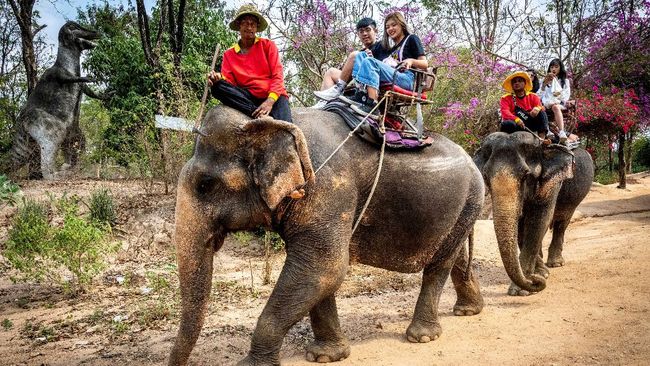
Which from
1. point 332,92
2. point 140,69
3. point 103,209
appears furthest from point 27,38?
point 332,92

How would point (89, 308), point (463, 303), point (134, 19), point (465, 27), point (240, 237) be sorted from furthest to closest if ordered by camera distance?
1. point (134, 19)
2. point (465, 27)
3. point (240, 237)
4. point (89, 308)
5. point (463, 303)

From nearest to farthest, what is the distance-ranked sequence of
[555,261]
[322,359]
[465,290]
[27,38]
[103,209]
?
[322,359]
[465,290]
[555,261]
[103,209]
[27,38]

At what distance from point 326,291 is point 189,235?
39.1 inches

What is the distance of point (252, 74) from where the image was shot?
11.5 ft

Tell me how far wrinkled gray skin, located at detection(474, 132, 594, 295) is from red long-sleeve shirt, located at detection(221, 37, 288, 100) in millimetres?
3128

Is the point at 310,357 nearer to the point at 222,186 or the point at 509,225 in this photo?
the point at 222,186

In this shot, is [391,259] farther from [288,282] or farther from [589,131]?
[589,131]

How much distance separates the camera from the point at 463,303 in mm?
5410

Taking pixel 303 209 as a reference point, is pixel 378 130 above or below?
above

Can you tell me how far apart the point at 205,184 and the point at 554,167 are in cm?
470

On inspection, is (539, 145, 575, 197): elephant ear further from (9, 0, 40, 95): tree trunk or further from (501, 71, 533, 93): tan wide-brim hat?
(9, 0, 40, 95): tree trunk

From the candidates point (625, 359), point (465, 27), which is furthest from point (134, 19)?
point (625, 359)

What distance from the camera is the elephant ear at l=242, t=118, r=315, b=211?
10.5 feet

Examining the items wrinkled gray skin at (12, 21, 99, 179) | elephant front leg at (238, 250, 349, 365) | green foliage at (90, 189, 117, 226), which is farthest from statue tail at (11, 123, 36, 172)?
elephant front leg at (238, 250, 349, 365)
